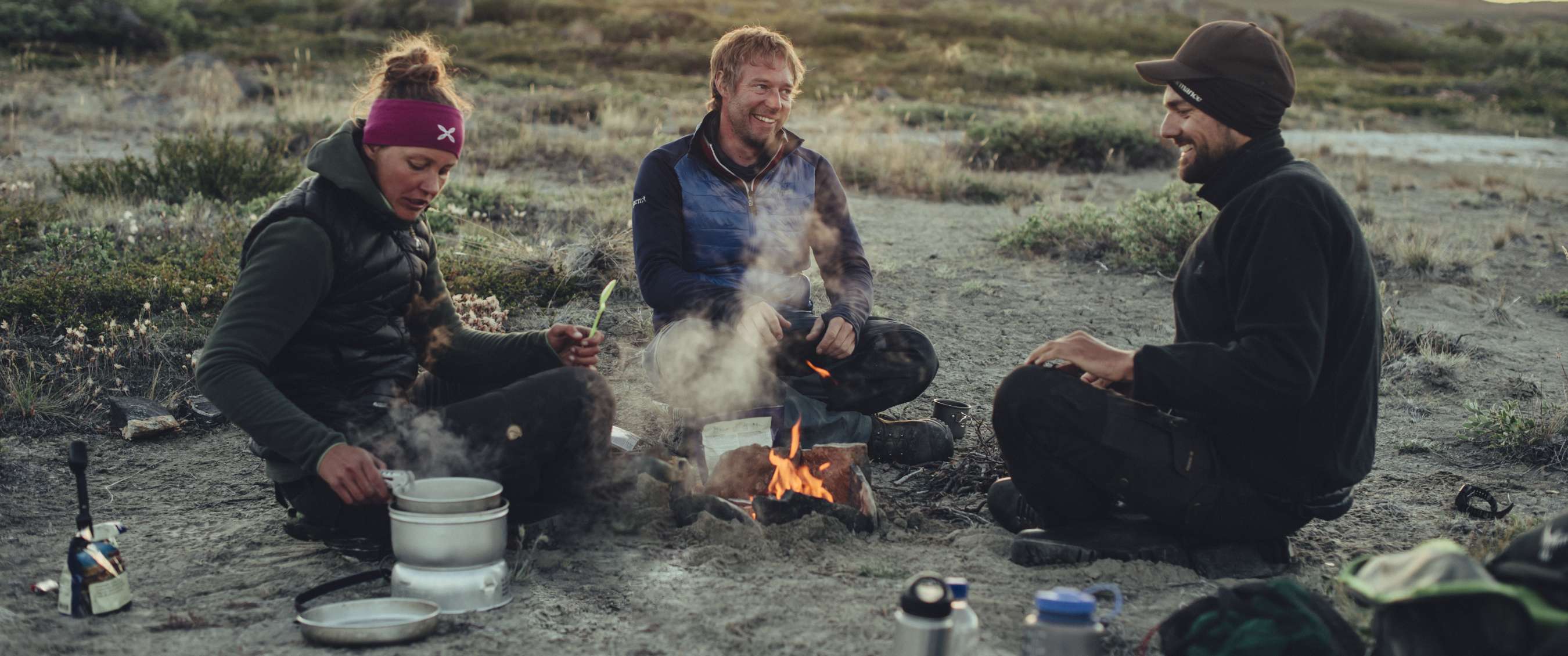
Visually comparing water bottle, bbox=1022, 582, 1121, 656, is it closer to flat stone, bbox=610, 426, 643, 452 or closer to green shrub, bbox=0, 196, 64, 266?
flat stone, bbox=610, 426, 643, 452

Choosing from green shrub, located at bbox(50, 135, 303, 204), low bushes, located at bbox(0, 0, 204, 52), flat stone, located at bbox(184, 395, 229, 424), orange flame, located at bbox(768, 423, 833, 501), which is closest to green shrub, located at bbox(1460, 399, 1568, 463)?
orange flame, located at bbox(768, 423, 833, 501)

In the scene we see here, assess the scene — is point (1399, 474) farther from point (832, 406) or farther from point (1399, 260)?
point (1399, 260)

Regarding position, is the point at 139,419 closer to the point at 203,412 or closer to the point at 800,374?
the point at 203,412

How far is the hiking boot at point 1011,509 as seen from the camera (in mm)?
4023

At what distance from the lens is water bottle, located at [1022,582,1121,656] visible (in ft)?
8.60

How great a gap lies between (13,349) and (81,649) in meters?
3.30

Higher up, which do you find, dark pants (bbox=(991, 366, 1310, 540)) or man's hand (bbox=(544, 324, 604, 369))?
man's hand (bbox=(544, 324, 604, 369))

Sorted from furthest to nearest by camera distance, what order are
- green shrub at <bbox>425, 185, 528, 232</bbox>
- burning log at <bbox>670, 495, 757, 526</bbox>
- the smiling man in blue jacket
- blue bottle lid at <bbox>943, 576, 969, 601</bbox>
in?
1. green shrub at <bbox>425, 185, 528, 232</bbox>
2. the smiling man in blue jacket
3. burning log at <bbox>670, 495, 757, 526</bbox>
4. blue bottle lid at <bbox>943, 576, 969, 601</bbox>

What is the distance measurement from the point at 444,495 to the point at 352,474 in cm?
27

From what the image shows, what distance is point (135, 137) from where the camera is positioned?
13562mm

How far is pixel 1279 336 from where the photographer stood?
126 inches

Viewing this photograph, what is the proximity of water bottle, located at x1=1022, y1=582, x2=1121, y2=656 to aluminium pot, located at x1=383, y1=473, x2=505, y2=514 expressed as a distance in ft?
4.94

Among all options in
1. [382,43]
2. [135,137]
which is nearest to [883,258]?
[135,137]

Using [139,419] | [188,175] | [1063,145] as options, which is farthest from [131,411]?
[1063,145]
